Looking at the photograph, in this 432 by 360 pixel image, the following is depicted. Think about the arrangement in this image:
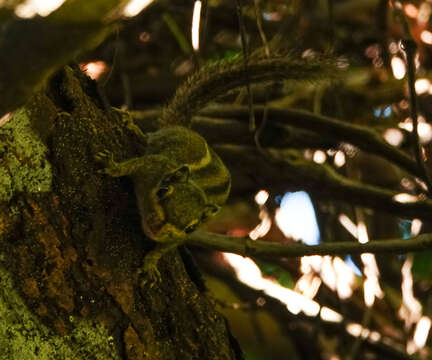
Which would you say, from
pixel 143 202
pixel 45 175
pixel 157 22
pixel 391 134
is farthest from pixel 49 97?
pixel 157 22

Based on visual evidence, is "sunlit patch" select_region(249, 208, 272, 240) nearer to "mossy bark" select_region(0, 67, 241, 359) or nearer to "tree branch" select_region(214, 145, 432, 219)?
"tree branch" select_region(214, 145, 432, 219)

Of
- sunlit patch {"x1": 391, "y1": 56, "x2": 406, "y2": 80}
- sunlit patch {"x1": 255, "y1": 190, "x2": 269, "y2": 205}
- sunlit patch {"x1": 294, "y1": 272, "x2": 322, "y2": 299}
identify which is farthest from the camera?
sunlit patch {"x1": 391, "y1": 56, "x2": 406, "y2": 80}

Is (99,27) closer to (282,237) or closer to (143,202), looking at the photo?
(143,202)

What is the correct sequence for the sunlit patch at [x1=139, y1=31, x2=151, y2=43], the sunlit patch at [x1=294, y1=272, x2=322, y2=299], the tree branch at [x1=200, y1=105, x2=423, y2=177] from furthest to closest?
the sunlit patch at [x1=139, y1=31, x2=151, y2=43]
the sunlit patch at [x1=294, y1=272, x2=322, y2=299]
the tree branch at [x1=200, y1=105, x2=423, y2=177]

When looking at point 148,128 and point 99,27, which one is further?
point 148,128

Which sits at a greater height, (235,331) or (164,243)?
(164,243)

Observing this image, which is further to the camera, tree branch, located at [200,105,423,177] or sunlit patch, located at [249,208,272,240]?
sunlit patch, located at [249,208,272,240]

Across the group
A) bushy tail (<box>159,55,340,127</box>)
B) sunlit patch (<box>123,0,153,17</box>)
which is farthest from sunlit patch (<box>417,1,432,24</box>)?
sunlit patch (<box>123,0,153,17</box>)

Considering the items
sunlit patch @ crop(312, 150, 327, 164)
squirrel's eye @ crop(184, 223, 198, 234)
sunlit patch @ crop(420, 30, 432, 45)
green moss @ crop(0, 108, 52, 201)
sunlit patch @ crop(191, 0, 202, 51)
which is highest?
green moss @ crop(0, 108, 52, 201)
